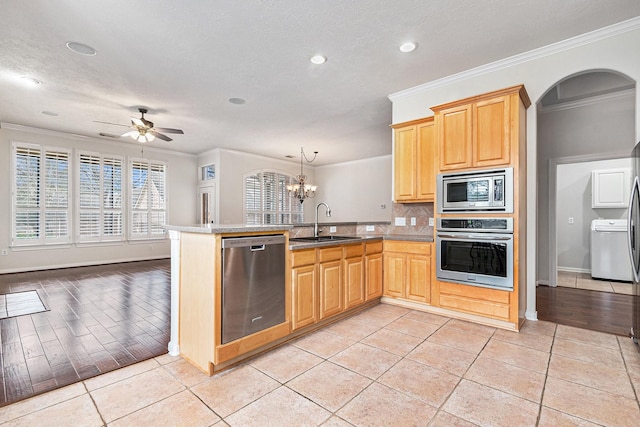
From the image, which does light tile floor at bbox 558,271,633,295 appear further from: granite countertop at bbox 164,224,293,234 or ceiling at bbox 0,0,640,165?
granite countertop at bbox 164,224,293,234

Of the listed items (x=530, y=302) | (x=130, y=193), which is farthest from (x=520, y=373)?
(x=130, y=193)

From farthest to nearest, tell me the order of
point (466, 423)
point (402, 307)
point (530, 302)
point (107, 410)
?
point (402, 307), point (530, 302), point (107, 410), point (466, 423)

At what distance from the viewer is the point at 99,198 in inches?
271

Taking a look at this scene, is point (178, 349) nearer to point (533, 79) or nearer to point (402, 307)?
point (402, 307)

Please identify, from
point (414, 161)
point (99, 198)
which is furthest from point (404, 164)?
point (99, 198)

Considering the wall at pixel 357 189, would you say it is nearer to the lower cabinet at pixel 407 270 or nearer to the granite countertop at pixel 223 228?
the lower cabinet at pixel 407 270

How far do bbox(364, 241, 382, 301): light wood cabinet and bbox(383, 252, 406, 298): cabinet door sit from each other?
80mm

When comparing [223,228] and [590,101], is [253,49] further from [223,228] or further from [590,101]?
[590,101]

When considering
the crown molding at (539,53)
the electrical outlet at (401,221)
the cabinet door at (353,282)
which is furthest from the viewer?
the electrical outlet at (401,221)

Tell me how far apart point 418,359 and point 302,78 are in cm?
340

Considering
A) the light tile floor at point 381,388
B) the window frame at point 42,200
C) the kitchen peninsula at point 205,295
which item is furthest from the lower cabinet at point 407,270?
the window frame at point 42,200

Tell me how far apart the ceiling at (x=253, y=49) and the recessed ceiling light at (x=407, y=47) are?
0.05m

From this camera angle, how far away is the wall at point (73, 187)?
5.88 meters

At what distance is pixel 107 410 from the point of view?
1818 millimetres
